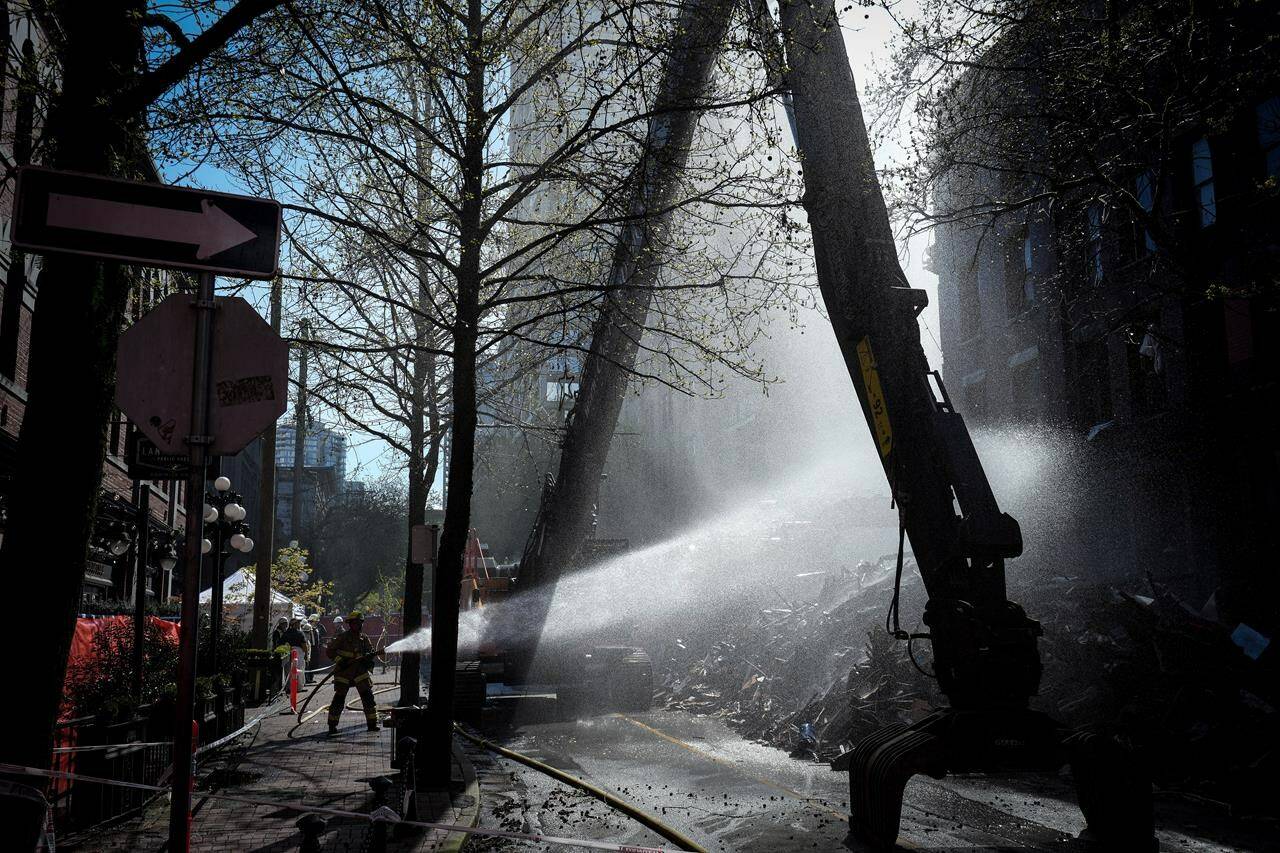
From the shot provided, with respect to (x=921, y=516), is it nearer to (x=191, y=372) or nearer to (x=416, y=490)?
(x=191, y=372)

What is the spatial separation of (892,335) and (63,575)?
574 centimetres

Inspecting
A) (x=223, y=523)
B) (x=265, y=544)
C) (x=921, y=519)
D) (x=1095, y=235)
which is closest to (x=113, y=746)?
(x=921, y=519)

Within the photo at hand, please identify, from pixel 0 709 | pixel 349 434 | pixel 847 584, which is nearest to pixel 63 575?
pixel 0 709

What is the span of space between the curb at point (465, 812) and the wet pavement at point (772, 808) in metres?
0.15

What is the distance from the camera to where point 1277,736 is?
915cm

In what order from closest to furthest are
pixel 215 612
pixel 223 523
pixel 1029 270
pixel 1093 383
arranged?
pixel 215 612, pixel 223 523, pixel 1093 383, pixel 1029 270

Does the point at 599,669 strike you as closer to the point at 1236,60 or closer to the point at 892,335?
the point at 892,335

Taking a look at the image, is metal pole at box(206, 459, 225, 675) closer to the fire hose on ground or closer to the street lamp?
the street lamp

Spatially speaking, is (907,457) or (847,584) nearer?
(907,457)

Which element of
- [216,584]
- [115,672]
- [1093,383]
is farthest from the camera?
[1093,383]

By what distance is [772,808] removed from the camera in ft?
28.9

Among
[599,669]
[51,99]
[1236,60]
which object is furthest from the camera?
[599,669]

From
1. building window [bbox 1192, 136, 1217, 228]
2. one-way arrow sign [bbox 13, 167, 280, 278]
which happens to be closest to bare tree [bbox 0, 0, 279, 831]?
one-way arrow sign [bbox 13, 167, 280, 278]

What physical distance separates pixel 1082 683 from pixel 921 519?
7.00 metres
